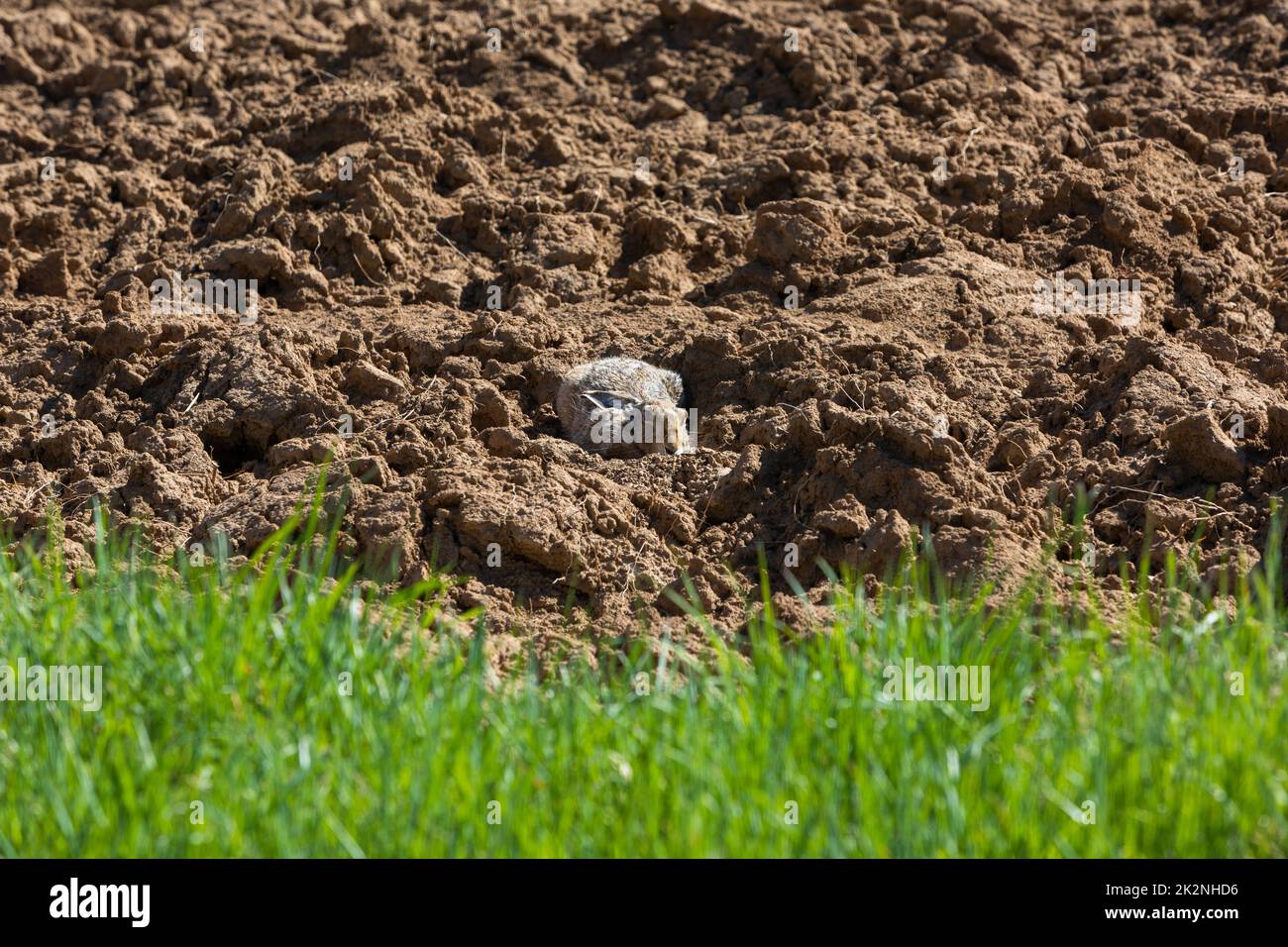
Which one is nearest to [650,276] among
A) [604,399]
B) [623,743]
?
[604,399]

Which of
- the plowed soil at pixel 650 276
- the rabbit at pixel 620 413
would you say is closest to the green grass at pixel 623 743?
the plowed soil at pixel 650 276

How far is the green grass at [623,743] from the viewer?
116 inches

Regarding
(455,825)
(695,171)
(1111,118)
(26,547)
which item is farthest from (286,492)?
(1111,118)

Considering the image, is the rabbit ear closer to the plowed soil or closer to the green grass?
the plowed soil

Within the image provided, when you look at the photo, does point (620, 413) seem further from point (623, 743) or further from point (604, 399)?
point (623, 743)

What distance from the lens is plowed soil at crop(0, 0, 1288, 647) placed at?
443cm

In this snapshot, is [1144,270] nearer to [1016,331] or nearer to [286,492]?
[1016,331]

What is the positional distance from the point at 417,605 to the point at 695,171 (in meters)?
2.57

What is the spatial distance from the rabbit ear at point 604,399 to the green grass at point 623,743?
126cm

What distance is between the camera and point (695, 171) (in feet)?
19.7

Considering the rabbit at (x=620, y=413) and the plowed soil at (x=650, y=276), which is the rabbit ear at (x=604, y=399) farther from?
the plowed soil at (x=650, y=276)

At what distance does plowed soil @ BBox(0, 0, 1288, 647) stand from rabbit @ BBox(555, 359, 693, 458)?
8 cm

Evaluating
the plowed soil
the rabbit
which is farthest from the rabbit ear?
the plowed soil

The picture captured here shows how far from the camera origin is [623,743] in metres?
3.24
